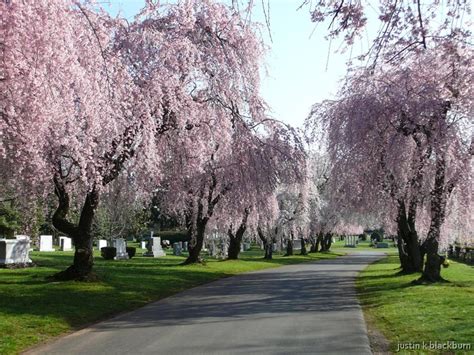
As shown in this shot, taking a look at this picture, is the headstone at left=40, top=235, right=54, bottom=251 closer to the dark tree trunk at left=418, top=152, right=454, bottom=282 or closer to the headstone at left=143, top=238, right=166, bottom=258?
the headstone at left=143, top=238, right=166, bottom=258

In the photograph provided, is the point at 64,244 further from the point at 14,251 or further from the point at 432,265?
the point at 432,265

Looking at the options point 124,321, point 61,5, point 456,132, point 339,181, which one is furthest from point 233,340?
point 339,181

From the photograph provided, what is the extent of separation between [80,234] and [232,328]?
963 centimetres

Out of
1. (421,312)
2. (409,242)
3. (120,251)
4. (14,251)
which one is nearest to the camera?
(421,312)

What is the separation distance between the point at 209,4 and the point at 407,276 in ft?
47.4

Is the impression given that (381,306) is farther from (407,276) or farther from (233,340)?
(407,276)

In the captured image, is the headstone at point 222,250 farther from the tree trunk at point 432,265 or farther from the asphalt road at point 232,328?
the asphalt road at point 232,328

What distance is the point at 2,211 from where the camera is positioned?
3919cm

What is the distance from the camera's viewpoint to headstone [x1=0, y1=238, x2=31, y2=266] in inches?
922

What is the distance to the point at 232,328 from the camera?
10.1m

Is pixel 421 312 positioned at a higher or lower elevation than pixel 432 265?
lower

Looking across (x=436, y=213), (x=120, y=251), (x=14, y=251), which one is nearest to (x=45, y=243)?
(x=120, y=251)

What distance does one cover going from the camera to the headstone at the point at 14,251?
23422 millimetres

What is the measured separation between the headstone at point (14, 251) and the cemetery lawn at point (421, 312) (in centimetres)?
1499
